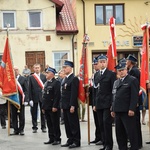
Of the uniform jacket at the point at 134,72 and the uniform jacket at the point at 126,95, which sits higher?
the uniform jacket at the point at 134,72

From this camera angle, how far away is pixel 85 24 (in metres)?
25.8

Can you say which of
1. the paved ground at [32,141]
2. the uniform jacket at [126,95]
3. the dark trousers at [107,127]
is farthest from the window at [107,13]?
the uniform jacket at [126,95]

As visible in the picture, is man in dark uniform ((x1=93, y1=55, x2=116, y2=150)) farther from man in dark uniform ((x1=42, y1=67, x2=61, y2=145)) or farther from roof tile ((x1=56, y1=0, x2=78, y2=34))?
roof tile ((x1=56, y1=0, x2=78, y2=34))

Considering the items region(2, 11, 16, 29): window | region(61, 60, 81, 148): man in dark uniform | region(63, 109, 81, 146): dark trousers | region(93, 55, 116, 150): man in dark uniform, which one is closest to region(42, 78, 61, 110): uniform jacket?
region(61, 60, 81, 148): man in dark uniform

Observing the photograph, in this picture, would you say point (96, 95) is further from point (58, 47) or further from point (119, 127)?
point (58, 47)

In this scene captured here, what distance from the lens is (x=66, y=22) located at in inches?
1053

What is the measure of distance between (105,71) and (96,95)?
0.60m

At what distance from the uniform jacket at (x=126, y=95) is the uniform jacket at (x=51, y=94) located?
2.42m

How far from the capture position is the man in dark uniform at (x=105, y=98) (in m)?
9.25

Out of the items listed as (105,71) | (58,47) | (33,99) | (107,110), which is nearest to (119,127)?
(107,110)

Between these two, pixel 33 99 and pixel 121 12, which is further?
pixel 121 12

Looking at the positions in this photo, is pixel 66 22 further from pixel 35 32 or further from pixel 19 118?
pixel 19 118

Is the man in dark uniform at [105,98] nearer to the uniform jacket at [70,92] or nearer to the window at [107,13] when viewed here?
the uniform jacket at [70,92]

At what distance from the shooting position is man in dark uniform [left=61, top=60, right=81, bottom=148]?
999 cm
